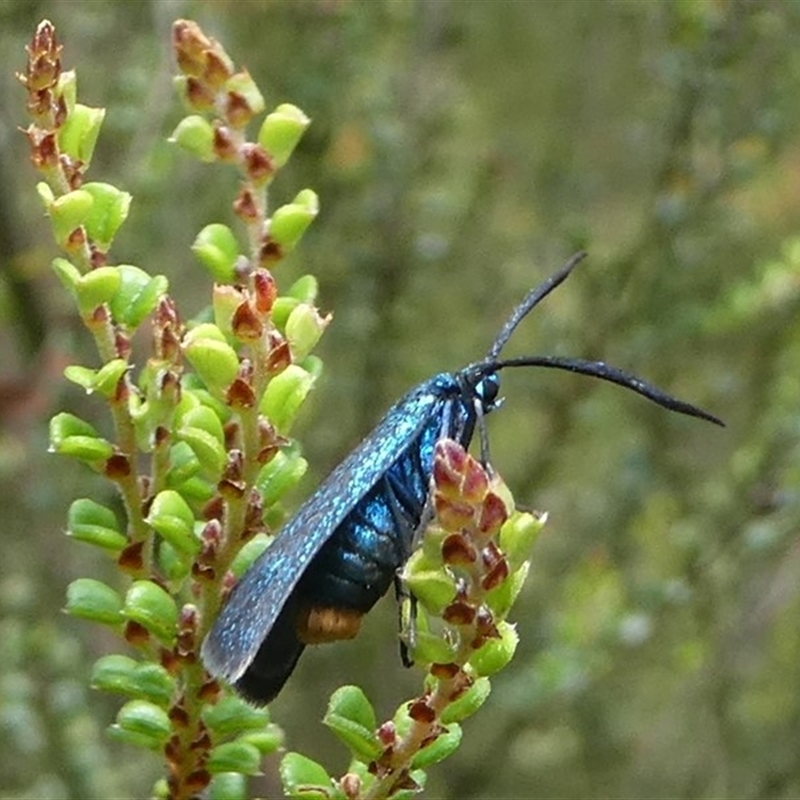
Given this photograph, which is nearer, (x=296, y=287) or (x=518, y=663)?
(x=296, y=287)

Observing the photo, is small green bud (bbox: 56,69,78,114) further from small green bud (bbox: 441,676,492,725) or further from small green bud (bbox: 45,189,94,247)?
small green bud (bbox: 441,676,492,725)

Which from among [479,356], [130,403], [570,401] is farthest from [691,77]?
[130,403]

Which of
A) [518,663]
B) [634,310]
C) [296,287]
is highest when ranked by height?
[634,310]

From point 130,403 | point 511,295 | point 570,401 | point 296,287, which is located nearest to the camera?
point 130,403

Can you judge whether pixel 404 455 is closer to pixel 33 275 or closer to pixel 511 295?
pixel 33 275

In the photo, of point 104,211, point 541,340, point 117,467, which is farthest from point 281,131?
point 541,340

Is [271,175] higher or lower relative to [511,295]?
lower
